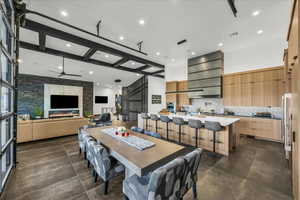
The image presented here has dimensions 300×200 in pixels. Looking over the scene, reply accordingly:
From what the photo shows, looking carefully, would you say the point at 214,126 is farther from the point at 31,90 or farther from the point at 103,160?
the point at 31,90

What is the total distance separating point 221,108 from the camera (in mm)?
5445

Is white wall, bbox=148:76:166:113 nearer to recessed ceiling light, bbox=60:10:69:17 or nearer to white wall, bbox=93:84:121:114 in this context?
recessed ceiling light, bbox=60:10:69:17

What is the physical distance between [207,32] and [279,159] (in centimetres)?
394

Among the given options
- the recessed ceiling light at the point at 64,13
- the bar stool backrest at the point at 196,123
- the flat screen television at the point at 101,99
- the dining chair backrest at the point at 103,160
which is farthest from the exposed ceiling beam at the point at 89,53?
the flat screen television at the point at 101,99

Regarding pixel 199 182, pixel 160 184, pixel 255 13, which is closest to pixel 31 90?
pixel 160 184

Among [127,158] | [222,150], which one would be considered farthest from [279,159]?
[127,158]

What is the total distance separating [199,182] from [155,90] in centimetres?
582

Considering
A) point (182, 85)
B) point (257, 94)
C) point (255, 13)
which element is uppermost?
point (255, 13)

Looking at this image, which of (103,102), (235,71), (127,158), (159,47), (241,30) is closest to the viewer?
(127,158)

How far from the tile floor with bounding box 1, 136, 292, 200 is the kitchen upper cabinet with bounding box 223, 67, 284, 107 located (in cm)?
190

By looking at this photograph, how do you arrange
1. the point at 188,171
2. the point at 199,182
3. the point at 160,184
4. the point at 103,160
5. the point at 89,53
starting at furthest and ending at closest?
the point at 89,53 → the point at 199,182 → the point at 103,160 → the point at 188,171 → the point at 160,184

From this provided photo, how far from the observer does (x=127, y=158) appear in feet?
5.05

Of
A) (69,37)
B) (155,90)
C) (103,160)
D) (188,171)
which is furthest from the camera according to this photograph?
(155,90)

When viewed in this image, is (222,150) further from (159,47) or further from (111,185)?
(159,47)
